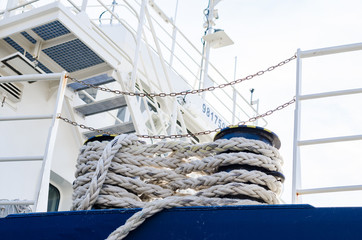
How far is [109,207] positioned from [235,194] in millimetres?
560

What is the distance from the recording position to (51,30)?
218 inches

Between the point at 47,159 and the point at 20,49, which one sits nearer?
the point at 47,159

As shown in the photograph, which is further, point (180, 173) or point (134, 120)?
point (134, 120)

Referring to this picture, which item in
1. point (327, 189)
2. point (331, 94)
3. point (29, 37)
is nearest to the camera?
point (327, 189)

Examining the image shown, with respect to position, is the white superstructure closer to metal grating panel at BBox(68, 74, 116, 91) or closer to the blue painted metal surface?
metal grating panel at BBox(68, 74, 116, 91)

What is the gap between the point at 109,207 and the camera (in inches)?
101

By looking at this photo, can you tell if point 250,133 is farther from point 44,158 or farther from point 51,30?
point 51,30

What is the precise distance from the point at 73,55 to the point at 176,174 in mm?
3488

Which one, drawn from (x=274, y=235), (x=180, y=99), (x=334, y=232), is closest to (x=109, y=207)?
(x=274, y=235)

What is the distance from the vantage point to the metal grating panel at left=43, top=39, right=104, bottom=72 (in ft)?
18.6

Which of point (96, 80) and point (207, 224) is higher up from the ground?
point (96, 80)

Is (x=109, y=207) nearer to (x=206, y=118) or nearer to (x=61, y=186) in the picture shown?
(x=61, y=186)

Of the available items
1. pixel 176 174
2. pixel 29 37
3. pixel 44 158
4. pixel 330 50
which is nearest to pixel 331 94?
pixel 330 50

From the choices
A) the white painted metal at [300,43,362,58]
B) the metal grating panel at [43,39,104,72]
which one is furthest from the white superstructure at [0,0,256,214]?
the white painted metal at [300,43,362,58]
